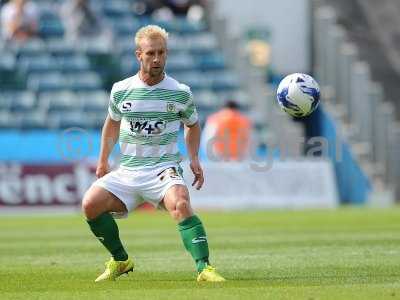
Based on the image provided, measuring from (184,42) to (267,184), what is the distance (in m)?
5.68

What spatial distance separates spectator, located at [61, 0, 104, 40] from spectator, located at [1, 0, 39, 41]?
815 mm

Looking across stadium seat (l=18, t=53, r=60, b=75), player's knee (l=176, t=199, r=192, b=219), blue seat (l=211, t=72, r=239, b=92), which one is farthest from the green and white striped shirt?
blue seat (l=211, t=72, r=239, b=92)

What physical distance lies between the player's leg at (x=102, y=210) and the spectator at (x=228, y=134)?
16.1m

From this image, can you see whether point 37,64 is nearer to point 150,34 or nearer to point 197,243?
point 150,34

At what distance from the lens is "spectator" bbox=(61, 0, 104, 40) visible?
2866 cm

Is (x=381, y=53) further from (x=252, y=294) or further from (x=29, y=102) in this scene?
(x=252, y=294)

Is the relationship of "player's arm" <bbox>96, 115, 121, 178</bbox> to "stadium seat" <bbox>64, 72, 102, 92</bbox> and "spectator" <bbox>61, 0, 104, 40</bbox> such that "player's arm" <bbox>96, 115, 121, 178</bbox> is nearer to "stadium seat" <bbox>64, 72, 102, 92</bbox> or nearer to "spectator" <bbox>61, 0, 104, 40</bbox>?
"stadium seat" <bbox>64, 72, 102, 92</bbox>

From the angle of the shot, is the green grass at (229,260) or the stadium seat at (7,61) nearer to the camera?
the green grass at (229,260)

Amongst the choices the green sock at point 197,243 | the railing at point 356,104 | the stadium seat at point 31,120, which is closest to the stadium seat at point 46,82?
the stadium seat at point 31,120

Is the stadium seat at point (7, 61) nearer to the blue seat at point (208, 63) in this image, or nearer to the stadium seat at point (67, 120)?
the stadium seat at point (67, 120)

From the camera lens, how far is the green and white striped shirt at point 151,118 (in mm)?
10469

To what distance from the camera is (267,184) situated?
2669 cm

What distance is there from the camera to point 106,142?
10.7 meters

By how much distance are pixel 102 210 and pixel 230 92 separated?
1994cm
